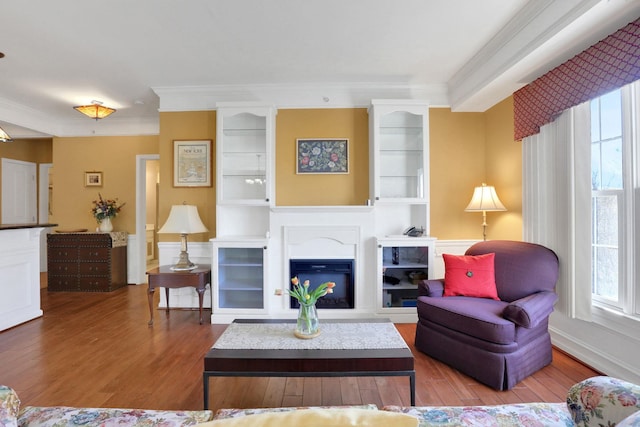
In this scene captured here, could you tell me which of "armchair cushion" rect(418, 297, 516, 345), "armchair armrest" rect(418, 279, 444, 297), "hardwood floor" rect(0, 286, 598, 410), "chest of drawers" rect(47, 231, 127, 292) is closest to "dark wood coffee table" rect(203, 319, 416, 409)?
"hardwood floor" rect(0, 286, 598, 410)

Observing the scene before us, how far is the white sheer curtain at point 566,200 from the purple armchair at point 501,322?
0.51 feet

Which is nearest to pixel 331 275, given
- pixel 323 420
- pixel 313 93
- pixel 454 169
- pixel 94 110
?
pixel 454 169

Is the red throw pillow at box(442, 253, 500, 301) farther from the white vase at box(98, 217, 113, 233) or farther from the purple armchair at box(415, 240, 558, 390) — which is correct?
the white vase at box(98, 217, 113, 233)

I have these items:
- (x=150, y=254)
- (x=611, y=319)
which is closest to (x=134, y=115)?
(x=150, y=254)

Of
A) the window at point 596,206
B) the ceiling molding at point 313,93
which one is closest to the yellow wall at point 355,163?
the ceiling molding at point 313,93

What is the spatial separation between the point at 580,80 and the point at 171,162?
4.03 meters

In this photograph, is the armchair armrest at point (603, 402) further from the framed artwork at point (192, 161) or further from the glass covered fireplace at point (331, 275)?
the framed artwork at point (192, 161)

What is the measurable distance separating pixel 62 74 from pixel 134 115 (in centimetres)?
142

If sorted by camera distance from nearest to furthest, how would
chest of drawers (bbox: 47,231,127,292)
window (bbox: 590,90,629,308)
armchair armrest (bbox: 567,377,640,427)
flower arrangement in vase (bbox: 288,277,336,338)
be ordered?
1. armchair armrest (bbox: 567,377,640,427)
2. flower arrangement in vase (bbox: 288,277,336,338)
3. window (bbox: 590,90,629,308)
4. chest of drawers (bbox: 47,231,127,292)

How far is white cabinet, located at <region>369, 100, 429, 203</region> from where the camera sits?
342 cm

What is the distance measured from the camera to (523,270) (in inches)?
100

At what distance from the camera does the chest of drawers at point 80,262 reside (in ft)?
15.0

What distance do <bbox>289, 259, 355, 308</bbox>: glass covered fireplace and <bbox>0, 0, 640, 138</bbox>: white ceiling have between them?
6.00 ft

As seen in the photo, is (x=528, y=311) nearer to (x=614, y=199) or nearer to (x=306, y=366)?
(x=614, y=199)
